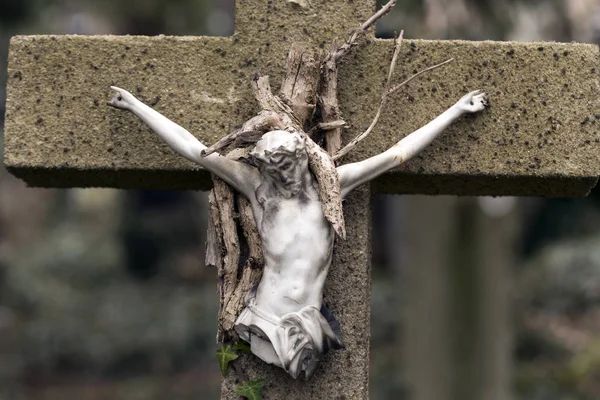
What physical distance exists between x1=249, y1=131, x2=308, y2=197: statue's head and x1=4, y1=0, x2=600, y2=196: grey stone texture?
32 centimetres

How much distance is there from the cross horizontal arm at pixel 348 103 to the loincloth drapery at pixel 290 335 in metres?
0.54

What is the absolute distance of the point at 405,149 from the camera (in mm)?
2848

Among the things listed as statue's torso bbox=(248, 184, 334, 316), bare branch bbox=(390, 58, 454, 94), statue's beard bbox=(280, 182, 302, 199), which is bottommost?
statue's torso bbox=(248, 184, 334, 316)

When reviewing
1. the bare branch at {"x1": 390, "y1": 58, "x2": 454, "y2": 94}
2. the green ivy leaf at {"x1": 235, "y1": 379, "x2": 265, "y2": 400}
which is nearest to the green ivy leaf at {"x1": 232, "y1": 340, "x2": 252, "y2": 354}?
the green ivy leaf at {"x1": 235, "y1": 379, "x2": 265, "y2": 400}

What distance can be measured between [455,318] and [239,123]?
448cm

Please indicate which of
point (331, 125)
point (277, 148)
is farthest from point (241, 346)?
point (331, 125)

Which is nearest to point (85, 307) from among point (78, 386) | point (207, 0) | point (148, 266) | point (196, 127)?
point (78, 386)

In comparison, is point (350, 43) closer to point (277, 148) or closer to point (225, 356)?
point (277, 148)

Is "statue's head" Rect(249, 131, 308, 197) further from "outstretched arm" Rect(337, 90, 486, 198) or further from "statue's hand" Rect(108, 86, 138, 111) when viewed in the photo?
"statue's hand" Rect(108, 86, 138, 111)

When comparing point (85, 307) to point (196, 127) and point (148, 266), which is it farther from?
point (196, 127)

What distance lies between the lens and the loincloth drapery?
2643 millimetres

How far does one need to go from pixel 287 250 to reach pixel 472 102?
766 millimetres

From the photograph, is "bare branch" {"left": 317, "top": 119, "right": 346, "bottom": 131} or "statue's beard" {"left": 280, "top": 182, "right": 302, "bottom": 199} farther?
"bare branch" {"left": 317, "top": 119, "right": 346, "bottom": 131}

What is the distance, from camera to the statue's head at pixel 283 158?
262 cm
